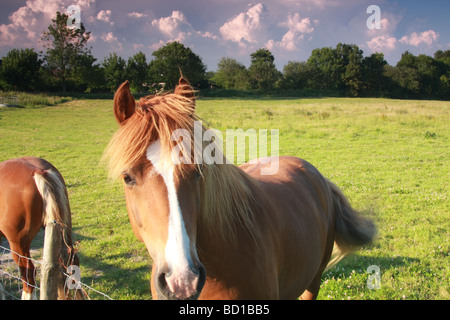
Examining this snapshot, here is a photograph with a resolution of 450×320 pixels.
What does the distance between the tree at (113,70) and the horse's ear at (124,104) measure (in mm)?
38277

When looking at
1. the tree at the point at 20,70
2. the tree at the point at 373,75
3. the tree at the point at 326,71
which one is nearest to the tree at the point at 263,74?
the tree at the point at 326,71

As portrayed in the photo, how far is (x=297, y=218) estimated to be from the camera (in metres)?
2.52

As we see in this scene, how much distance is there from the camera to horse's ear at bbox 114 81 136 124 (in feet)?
5.78

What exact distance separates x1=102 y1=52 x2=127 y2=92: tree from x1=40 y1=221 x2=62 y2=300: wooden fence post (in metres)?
38.0

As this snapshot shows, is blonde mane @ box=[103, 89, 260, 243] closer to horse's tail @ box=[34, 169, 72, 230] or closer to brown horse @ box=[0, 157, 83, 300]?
horse's tail @ box=[34, 169, 72, 230]

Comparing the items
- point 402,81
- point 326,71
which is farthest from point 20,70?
point 402,81

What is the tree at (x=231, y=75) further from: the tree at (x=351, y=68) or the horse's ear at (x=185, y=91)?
the horse's ear at (x=185, y=91)

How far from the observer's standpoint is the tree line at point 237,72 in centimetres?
3762

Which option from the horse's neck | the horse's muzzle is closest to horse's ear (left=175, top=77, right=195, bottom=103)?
the horse's neck

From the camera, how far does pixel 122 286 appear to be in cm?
436
